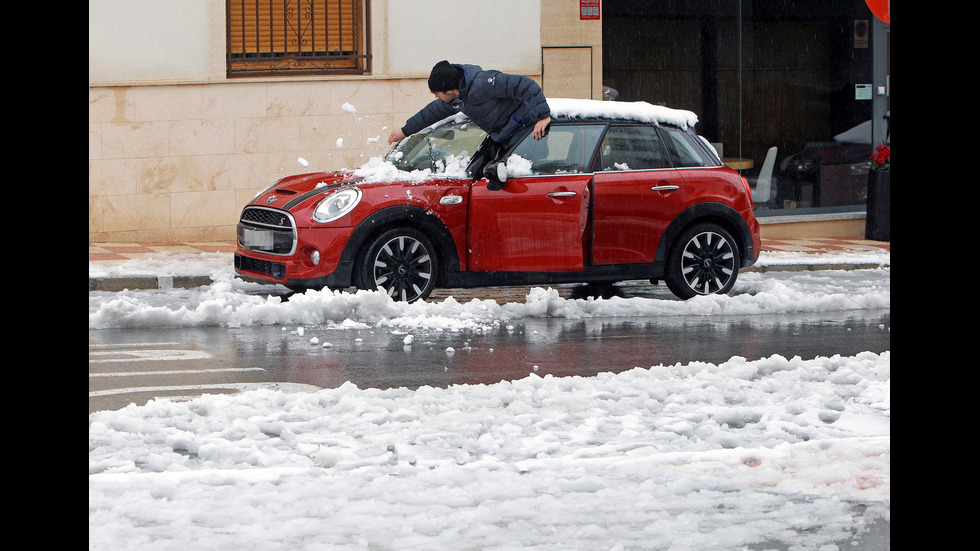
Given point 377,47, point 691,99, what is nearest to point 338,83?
point 377,47

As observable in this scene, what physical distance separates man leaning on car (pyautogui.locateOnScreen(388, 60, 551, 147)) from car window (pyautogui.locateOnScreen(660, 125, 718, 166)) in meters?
1.19

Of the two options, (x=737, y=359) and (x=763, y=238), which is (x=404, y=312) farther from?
(x=763, y=238)

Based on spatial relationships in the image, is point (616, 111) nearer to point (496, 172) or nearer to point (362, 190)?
point (496, 172)

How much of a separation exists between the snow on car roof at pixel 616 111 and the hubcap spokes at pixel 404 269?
156 centimetres

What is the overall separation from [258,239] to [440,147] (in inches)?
63.1

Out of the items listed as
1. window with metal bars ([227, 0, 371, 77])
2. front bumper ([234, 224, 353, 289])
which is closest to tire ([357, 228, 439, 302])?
front bumper ([234, 224, 353, 289])

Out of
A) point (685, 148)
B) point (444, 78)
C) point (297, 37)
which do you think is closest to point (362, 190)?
point (444, 78)

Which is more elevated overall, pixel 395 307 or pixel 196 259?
pixel 196 259

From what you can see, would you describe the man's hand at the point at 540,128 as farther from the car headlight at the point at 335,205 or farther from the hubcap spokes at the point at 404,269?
the car headlight at the point at 335,205

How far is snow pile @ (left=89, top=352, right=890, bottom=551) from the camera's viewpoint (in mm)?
4320

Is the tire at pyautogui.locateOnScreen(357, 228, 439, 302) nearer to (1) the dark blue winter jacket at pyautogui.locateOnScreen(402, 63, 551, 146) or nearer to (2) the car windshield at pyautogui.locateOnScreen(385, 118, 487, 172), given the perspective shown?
(2) the car windshield at pyautogui.locateOnScreen(385, 118, 487, 172)

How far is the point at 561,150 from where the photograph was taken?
10344mm
